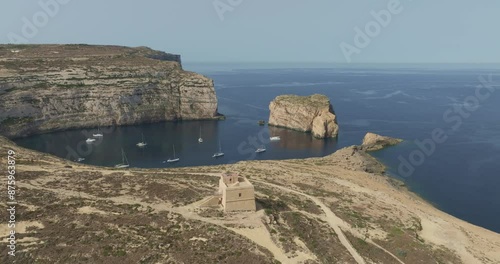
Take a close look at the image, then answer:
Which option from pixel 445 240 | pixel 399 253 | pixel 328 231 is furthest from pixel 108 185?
pixel 445 240

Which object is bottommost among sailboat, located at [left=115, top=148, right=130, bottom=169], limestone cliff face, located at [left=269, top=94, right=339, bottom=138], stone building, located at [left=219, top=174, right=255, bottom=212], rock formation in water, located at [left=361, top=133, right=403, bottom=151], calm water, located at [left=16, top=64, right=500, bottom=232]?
sailboat, located at [left=115, top=148, right=130, bottom=169]

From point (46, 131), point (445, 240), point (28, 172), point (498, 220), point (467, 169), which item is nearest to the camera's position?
point (445, 240)

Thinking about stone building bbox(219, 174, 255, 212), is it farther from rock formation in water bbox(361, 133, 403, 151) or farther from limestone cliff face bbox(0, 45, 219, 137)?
limestone cliff face bbox(0, 45, 219, 137)

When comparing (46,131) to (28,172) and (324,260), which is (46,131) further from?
(324,260)

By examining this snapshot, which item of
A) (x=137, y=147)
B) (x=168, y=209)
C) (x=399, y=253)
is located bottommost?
→ (x=137, y=147)

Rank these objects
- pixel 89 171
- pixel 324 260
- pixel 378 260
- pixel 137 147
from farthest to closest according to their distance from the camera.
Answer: pixel 137 147 < pixel 89 171 < pixel 378 260 < pixel 324 260

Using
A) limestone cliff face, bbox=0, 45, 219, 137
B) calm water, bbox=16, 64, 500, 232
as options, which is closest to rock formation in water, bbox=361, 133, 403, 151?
calm water, bbox=16, 64, 500, 232

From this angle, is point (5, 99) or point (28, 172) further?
point (5, 99)

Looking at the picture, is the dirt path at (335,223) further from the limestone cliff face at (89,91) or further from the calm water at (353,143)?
the limestone cliff face at (89,91)
